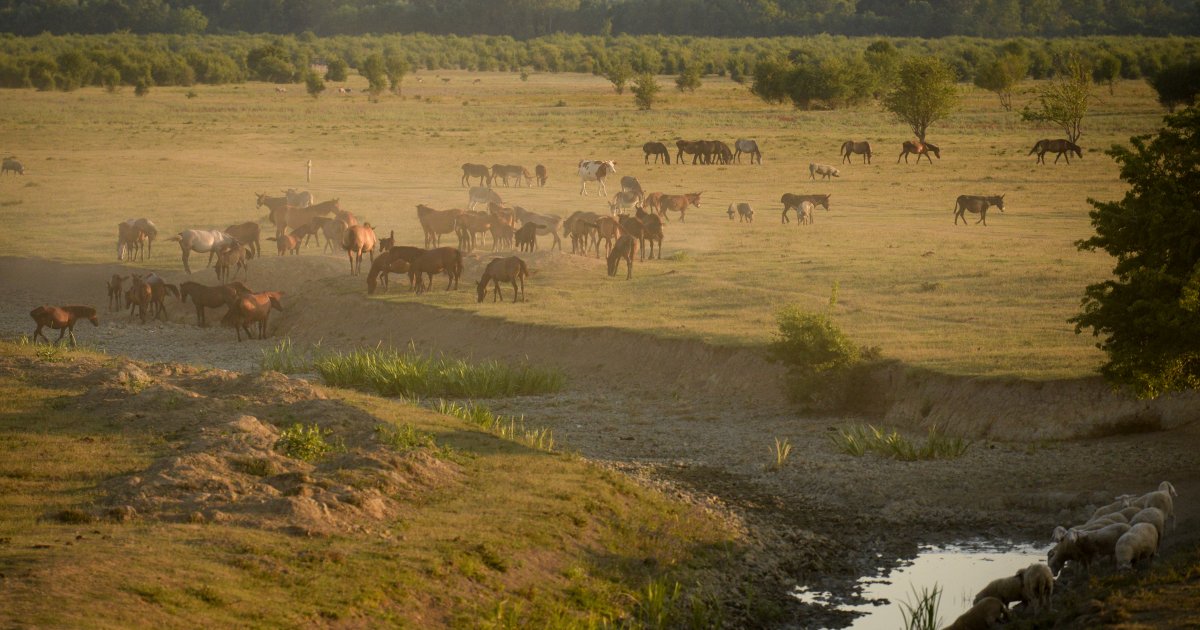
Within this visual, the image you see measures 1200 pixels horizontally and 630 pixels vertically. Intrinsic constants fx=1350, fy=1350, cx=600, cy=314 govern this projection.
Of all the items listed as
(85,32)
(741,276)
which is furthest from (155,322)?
(85,32)

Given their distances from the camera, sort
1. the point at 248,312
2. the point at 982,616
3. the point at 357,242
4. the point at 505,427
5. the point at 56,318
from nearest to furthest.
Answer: the point at 982,616, the point at 505,427, the point at 56,318, the point at 248,312, the point at 357,242

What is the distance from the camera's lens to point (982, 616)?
440 inches

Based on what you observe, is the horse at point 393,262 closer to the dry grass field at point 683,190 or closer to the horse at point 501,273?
the dry grass field at point 683,190

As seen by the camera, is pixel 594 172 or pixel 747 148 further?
pixel 747 148

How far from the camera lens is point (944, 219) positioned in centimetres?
3862

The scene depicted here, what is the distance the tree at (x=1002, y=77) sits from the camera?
259ft

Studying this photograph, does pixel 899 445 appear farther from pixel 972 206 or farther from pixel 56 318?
pixel 972 206

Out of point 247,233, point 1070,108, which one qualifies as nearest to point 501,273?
point 247,233

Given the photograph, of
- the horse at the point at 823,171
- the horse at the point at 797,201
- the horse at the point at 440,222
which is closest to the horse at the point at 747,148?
the horse at the point at 823,171

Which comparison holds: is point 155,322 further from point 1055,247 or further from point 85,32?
point 85,32

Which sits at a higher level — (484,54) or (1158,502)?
(484,54)

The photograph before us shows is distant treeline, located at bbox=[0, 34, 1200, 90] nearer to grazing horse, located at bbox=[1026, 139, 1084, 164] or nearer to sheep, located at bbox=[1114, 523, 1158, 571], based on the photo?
grazing horse, located at bbox=[1026, 139, 1084, 164]

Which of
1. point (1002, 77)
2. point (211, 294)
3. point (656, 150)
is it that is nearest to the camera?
point (211, 294)

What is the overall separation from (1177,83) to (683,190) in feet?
117
